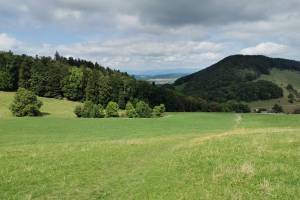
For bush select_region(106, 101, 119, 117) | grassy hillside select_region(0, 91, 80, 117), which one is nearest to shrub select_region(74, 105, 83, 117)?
grassy hillside select_region(0, 91, 80, 117)

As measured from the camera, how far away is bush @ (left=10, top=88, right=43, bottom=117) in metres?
93.1

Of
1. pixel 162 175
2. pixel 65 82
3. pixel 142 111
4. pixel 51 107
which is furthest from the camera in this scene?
pixel 65 82

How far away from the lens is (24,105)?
9381cm

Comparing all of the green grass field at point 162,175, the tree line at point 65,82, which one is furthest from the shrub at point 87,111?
the green grass field at point 162,175

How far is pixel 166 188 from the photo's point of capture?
1458 cm

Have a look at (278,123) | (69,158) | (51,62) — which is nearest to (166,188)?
(69,158)

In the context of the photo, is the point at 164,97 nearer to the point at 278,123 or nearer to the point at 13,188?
the point at 278,123

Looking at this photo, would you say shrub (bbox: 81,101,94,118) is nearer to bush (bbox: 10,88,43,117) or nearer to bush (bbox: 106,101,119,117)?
bush (bbox: 106,101,119,117)

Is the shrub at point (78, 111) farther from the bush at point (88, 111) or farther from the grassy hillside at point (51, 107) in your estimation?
the grassy hillside at point (51, 107)

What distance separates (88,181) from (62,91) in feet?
372

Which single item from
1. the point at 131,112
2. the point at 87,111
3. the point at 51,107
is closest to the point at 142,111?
the point at 131,112

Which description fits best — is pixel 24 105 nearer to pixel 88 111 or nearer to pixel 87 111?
pixel 87 111

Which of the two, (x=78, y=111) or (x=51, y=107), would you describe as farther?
(x=51, y=107)

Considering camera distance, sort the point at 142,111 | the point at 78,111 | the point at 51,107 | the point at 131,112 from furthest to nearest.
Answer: the point at 142,111 < the point at 51,107 < the point at 131,112 < the point at 78,111
